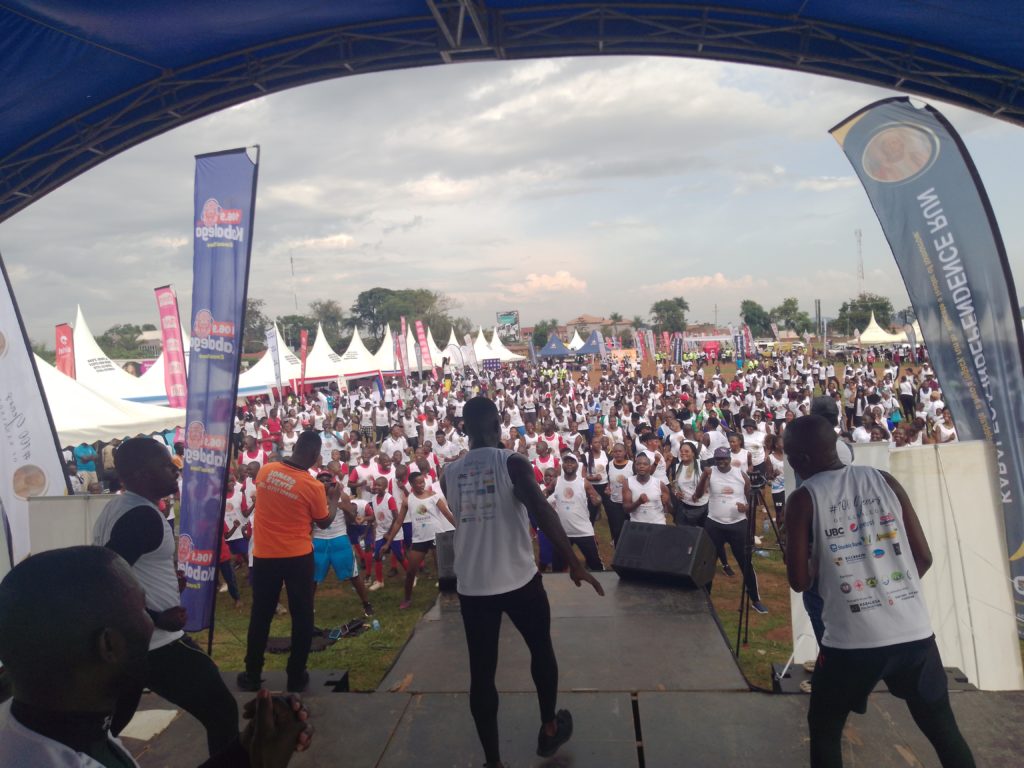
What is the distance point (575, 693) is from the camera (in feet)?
12.2

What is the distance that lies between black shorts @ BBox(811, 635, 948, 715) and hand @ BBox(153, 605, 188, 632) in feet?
8.49

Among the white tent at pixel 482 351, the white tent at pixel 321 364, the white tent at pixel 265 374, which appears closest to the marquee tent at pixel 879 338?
the white tent at pixel 482 351

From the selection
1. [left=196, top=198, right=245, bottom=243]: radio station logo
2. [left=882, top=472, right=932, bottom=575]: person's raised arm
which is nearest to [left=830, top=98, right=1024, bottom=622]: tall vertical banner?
[left=882, top=472, right=932, bottom=575]: person's raised arm

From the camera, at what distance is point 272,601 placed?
13.8ft

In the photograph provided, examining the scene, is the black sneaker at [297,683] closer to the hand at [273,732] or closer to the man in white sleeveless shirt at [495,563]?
the man in white sleeveless shirt at [495,563]

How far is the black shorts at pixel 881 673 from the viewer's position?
2.44 m

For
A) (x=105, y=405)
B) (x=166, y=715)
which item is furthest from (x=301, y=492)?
(x=105, y=405)

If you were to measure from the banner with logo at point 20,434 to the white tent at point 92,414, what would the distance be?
17.7ft

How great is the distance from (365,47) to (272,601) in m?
4.18

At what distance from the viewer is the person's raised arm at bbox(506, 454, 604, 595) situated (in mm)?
2889

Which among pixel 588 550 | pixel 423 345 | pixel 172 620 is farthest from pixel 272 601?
pixel 423 345

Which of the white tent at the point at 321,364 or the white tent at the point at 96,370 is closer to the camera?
the white tent at the point at 96,370

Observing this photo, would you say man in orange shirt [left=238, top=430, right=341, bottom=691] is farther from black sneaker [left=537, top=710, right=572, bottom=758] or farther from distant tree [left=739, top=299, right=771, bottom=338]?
distant tree [left=739, top=299, right=771, bottom=338]

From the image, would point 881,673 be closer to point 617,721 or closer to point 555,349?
point 617,721
